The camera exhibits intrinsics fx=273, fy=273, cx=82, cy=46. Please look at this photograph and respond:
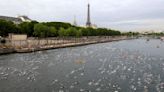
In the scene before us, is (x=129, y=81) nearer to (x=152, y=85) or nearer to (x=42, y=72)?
(x=152, y=85)

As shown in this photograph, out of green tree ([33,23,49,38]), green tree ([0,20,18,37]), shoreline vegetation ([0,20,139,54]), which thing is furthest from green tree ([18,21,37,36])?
green tree ([0,20,18,37])

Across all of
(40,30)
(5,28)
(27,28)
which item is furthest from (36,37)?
(5,28)

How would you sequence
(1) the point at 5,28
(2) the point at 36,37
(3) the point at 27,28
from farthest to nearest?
(3) the point at 27,28 → (2) the point at 36,37 → (1) the point at 5,28

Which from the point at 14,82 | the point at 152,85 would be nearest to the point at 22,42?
the point at 14,82

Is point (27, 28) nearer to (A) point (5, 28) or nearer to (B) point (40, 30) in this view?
(B) point (40, 30)

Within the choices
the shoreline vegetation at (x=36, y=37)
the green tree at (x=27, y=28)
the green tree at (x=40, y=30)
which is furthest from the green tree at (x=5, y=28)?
the green tree at (x=40, y=30)

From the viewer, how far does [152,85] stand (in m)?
22.7

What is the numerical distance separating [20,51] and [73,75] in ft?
103

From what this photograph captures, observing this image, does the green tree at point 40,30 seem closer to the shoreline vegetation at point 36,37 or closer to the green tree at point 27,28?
the shoreline vegetation at point 36,37

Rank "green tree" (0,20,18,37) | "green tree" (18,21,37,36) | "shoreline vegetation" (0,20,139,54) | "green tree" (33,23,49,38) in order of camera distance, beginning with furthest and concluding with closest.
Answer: "green tree" (18,21,37,36) < "green tree" (33,23,49,38) < "green tree" (0,20,18,37) < "shoreline vegetation" (0,20,139,54)

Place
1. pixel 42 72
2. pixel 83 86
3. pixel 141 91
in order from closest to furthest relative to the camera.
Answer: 1. pixel 141 91
2. pixel 83 86
3. pixel 42 72

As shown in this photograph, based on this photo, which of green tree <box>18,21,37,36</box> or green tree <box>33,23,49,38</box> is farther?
green tree <box>18,21,37,36</box>

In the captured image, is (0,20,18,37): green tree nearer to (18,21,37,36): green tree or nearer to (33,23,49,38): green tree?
(18,21,37,36): green tree

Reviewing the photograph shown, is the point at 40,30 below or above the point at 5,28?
below
